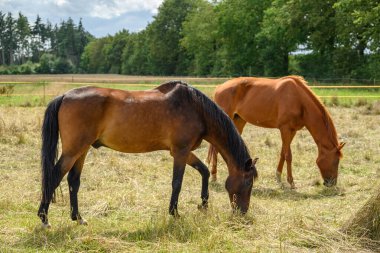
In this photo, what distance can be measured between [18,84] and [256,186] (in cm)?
2508

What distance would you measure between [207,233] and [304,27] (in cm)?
3484

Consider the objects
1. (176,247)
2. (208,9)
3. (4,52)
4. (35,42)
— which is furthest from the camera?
(35,42)

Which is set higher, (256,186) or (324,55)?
(324,55)

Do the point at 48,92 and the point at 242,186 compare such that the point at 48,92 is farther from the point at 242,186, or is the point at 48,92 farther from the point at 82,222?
the point at 242,186

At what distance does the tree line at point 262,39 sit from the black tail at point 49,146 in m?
25.2

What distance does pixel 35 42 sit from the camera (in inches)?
5049

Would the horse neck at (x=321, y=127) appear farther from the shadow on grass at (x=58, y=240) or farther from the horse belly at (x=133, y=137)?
the shadow on grass at (x=58, y=240)

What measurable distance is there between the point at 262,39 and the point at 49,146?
134ft

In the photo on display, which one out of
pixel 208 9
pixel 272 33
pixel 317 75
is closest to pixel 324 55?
pixel 317 75

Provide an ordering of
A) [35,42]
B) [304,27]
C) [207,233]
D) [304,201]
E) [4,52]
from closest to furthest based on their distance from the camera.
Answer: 1. [207,233]
2. [304,201]
3. [304,27]
4. [4,52]
5. [35,42]

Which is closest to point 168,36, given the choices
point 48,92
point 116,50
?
point 116,50

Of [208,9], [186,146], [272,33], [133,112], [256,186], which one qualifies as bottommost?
[256,186]

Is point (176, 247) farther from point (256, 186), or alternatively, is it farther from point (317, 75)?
point (317, 75)

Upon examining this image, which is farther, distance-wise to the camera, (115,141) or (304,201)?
(304,201)
